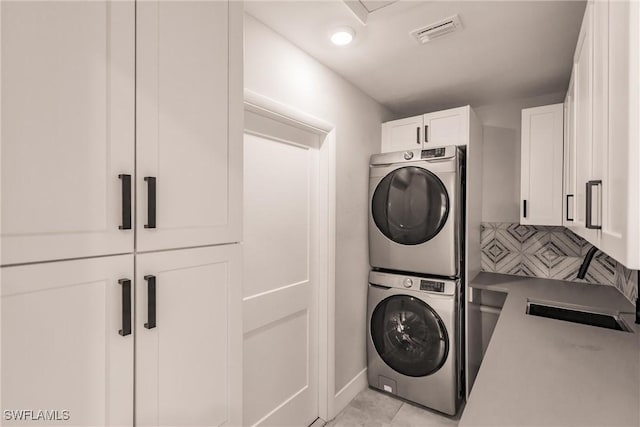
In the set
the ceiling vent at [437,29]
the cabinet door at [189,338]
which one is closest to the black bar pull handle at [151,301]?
the cabinet door at [189,338]

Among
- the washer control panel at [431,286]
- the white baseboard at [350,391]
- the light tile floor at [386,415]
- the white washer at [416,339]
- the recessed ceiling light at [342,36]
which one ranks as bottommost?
the light tile floor at [386,415]

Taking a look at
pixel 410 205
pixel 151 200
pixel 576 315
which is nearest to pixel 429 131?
pixel 410 205

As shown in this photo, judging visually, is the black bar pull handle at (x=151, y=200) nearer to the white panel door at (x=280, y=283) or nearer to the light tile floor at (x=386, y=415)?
the white panel door at (x=280, y=283)

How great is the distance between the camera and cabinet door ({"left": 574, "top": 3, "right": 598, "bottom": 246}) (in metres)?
1.12

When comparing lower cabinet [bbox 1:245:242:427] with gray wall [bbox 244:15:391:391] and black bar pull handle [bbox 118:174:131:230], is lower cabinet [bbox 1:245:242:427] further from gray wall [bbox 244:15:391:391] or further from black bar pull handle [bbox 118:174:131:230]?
gray wall [bbox 244:15:391:391]

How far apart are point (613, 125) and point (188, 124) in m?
1.13

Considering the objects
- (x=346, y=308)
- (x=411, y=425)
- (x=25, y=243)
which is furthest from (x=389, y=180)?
(x=25, y=243)

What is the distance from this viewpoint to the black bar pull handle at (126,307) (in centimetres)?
74

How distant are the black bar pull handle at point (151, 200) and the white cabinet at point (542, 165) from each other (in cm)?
258

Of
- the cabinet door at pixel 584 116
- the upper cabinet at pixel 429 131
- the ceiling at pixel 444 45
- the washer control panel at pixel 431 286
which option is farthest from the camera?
the upper cabinet at pixel 429 131

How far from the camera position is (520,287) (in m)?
2.41

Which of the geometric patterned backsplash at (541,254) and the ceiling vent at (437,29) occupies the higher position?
the ceiling vent at (437,29)

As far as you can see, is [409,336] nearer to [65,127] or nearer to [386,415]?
[386,415]

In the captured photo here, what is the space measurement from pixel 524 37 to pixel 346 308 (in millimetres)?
2102
